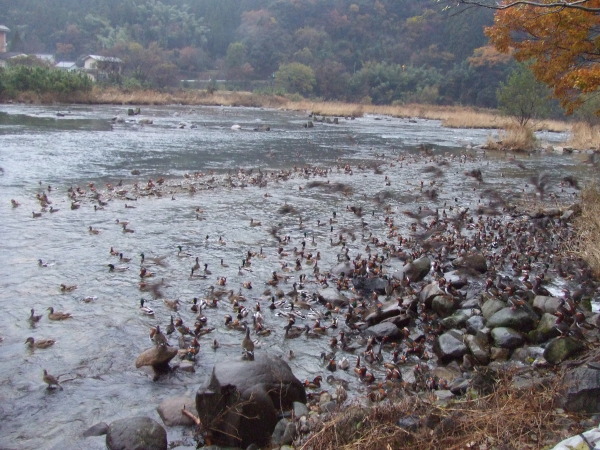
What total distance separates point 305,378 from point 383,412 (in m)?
1.68

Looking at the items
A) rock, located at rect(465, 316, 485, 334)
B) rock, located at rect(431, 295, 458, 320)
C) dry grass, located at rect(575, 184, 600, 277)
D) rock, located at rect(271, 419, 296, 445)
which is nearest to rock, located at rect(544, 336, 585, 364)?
rock, located at rect(465, 316, 485, 334)

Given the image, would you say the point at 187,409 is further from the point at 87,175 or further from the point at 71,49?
the point at 71,49

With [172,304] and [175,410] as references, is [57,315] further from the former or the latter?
[175,410]

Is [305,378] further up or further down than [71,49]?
further down

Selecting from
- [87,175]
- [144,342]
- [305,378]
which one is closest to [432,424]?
[305,378]

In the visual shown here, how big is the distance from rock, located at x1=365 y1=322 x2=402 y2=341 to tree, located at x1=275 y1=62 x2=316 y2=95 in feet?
270

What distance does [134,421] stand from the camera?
5.21 m

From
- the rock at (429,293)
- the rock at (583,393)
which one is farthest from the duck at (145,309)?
the rock at (583,393)

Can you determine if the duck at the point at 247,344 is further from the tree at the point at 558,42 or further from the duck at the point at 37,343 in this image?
the tree at the point at 558,42

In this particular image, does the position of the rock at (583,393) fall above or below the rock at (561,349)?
above

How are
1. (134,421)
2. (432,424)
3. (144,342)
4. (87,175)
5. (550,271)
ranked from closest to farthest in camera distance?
(432,424) → (134,421) → (144,342) → (550,271) → (87,175)

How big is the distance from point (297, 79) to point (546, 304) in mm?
82617

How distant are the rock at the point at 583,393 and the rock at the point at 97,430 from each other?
4276mm

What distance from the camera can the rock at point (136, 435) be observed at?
16.4ft
